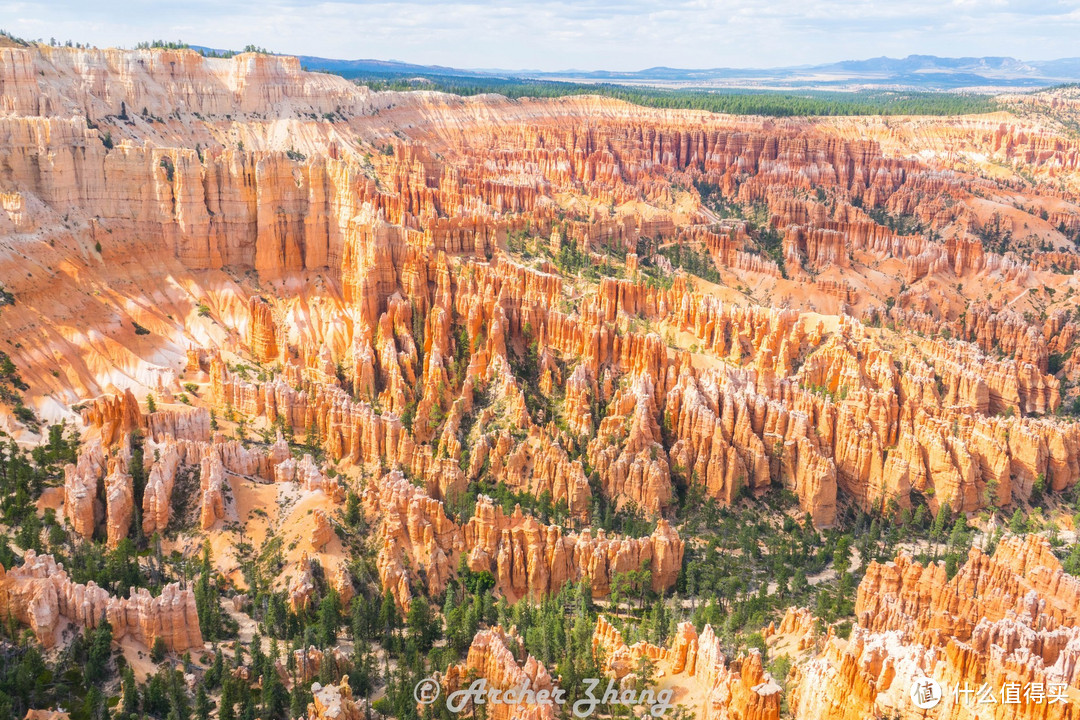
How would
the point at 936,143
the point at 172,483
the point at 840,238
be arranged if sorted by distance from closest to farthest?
the point at 172,483
the point at 840,238
the point at 936,143

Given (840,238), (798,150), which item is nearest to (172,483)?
(840,238)

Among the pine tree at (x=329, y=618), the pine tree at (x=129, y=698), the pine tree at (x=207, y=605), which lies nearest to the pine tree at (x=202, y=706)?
the pine tree at (x=129, y=698)

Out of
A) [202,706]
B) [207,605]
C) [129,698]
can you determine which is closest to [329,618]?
[207,605]

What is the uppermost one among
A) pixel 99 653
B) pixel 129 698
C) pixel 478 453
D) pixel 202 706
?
pixel 478 453

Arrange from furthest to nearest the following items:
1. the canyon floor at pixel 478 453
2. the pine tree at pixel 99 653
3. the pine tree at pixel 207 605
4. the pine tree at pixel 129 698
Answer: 1. the pine tree at pixel 207 605
2. the canyon floor at pixel 478 453
3. the pine tree at pixel 99 653
4. the pine tree at pixel 129 698

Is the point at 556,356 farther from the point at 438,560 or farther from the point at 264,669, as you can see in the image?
the point at 264,669

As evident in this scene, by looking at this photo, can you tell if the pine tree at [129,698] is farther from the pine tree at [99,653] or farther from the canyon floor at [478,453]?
the pine tree at [99,653]

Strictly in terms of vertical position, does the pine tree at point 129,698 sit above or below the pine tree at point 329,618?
above

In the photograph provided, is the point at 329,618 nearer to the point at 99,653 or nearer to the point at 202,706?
the point at 202,706
